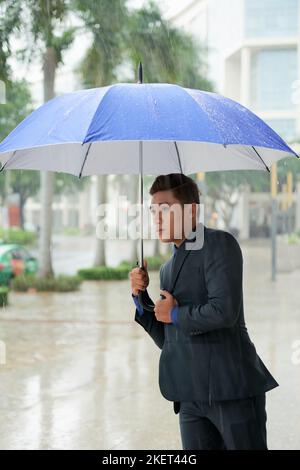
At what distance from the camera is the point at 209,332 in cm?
250

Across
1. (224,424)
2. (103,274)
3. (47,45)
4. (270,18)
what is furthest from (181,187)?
(270,18)

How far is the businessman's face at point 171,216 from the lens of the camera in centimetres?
256

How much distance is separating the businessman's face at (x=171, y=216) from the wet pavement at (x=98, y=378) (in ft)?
7.25

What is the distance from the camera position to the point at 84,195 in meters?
70.2

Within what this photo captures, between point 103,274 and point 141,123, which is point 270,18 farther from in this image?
point 141,123

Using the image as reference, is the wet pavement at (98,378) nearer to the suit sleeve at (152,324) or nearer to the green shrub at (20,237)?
the suit sleeve at (152,324)

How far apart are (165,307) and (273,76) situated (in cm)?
4410

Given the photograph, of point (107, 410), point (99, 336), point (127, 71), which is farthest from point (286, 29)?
point (107, 410)

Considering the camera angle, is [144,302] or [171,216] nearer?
[171,216]

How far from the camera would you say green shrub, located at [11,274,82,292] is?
14.7m

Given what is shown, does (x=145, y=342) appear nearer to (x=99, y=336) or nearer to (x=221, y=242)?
(x=99, y=336)

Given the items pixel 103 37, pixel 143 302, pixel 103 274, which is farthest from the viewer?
pixel 103 274

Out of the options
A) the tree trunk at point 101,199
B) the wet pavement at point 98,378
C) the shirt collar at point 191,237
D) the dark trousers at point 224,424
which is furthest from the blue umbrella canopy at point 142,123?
the tree trunk at point 101,199

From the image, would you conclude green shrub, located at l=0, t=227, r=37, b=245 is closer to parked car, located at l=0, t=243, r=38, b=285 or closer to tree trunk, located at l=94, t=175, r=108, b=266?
tree trunk, located at l=94, t=175, r=108, b=266
